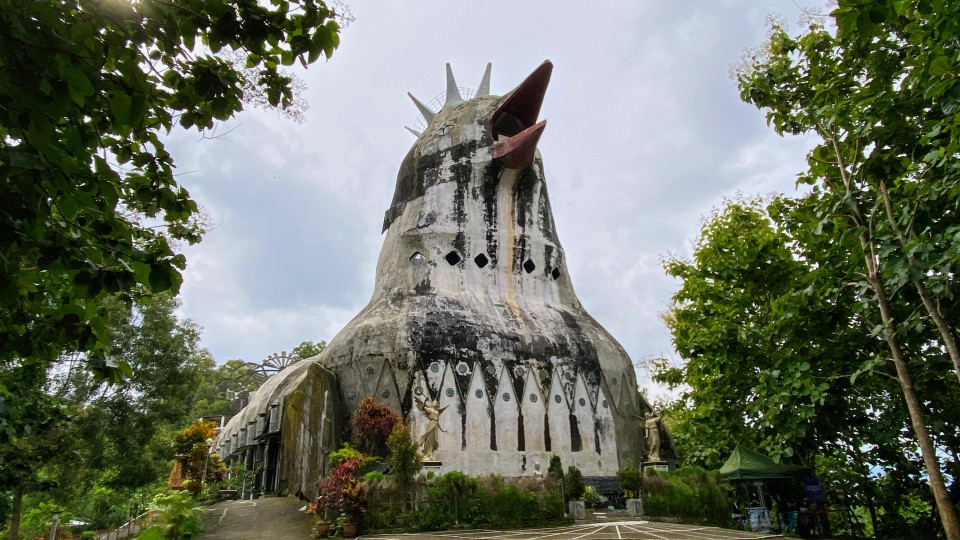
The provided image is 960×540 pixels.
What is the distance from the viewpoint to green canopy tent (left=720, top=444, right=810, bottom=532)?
1199 cm

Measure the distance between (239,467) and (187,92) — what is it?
638 inches

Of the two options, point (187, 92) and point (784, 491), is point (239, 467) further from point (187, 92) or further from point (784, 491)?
point (187, 92)

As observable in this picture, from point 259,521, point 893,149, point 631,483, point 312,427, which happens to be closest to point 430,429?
point 312,427

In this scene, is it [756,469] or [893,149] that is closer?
[893,149]

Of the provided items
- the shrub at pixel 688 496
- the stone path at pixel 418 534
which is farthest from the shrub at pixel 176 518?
the shrub at pixel 688 496

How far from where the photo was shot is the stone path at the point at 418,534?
764 centimetres

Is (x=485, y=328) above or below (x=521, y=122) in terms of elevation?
below

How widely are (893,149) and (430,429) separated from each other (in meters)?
8.47

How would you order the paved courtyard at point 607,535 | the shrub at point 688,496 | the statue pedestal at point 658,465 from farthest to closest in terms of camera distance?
the statue pedestal at point 658,465 < the shrub at point 688,496 < the paved courtyard at point 607,535

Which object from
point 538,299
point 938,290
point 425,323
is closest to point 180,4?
point 938,290

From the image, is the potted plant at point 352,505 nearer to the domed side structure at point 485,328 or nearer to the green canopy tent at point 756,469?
the domed side structure at point 485,328

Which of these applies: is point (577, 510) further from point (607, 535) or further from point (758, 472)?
point (758, 472)

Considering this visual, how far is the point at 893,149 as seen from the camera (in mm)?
7492

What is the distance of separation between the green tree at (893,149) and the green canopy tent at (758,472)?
12.2ft
